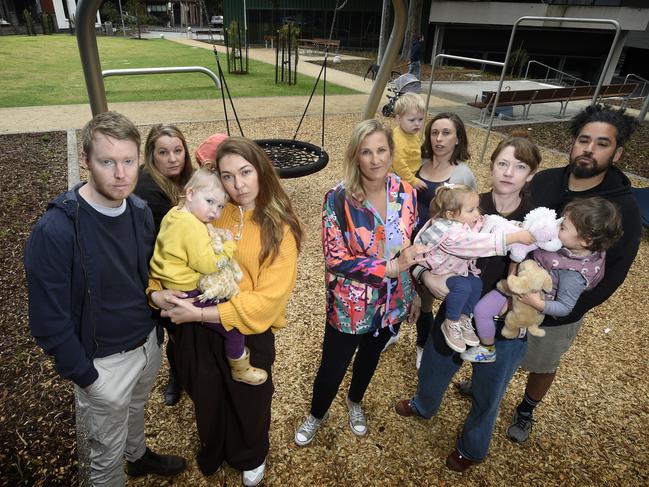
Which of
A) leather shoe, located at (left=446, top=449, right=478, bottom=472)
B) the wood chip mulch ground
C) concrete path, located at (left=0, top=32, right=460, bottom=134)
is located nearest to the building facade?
concrete path, located at (left=0, top=32, right=460, bottom=134)

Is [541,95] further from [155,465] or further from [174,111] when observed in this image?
[155,465]

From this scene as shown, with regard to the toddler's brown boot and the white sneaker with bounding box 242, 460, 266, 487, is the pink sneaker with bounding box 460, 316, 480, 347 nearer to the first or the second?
the toddler's brown boot

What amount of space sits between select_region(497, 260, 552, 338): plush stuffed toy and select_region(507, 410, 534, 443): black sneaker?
1097mm

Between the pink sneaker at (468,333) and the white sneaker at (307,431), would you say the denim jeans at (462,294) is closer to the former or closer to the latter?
the pink sneaker at (468,333)

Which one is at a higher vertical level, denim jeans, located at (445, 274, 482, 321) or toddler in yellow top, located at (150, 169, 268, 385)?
toddler in yellow top, located at (150, 169, 268, 385)

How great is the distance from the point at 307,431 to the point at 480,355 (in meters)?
1.29

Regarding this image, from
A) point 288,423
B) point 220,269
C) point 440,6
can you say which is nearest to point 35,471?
point 288,423

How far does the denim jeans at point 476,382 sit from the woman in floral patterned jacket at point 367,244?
33 cm

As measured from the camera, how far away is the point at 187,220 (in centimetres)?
177

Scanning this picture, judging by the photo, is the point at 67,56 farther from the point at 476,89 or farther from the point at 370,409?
the point at 370,409

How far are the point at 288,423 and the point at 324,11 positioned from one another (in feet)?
99.8

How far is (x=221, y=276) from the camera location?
183 cm

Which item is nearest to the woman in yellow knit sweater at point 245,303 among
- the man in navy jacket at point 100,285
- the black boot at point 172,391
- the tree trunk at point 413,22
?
the man in navy jacket at point 100,285

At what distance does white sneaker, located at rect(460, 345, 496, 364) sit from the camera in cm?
214
